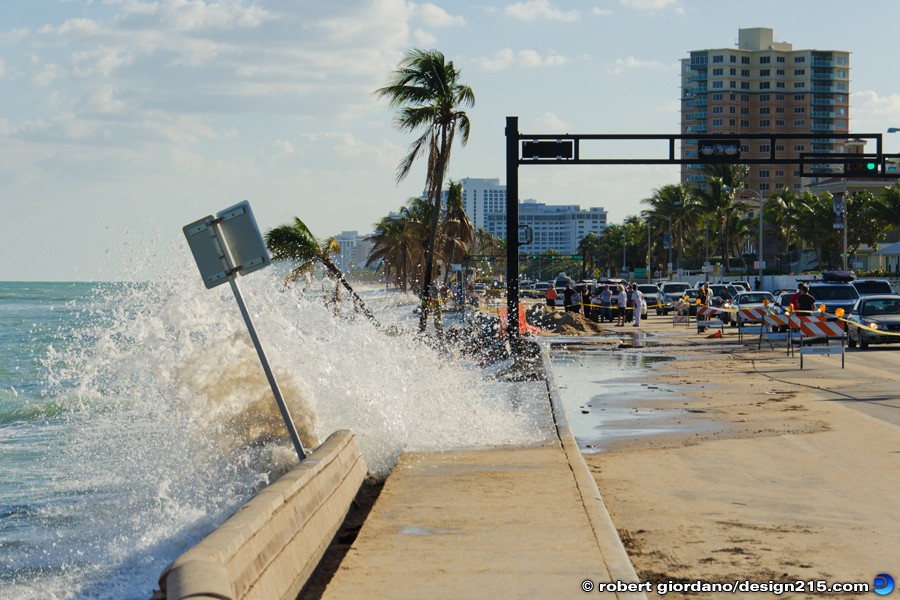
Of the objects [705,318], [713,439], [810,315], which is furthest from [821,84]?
[713,439]

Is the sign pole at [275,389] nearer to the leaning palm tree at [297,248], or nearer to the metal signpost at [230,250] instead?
the metal signpost at [230,250]

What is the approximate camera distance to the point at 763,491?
411 inches

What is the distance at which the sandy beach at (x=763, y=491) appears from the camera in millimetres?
7738

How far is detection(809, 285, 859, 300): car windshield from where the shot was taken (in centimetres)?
3728

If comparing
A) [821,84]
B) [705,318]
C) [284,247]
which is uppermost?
[821,84]

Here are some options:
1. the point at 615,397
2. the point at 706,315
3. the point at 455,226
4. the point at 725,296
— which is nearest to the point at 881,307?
the point at 706,315

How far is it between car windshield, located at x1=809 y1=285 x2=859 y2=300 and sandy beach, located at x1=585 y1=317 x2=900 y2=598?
18334 mm

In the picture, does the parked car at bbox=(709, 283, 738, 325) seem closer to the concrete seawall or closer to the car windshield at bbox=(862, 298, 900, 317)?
the car windshield at bbox=(862, 298, 900, 317)

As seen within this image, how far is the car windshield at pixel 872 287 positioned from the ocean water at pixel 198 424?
27.1m

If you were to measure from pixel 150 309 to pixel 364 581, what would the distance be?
334 inches

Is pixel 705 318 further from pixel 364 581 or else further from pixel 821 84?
pixel 821 84

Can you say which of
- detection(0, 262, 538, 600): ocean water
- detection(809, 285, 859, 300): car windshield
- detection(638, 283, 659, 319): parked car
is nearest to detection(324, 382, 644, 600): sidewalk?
detection(0, 262, 538, 600): ocean water

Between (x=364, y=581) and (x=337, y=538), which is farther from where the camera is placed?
(x=337, y=538)

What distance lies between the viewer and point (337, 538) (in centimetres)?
891
